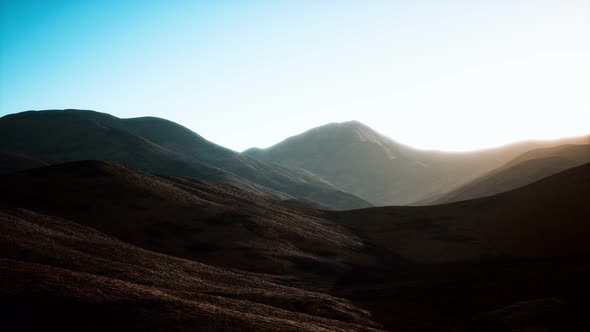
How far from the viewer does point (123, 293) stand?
21.0 meters

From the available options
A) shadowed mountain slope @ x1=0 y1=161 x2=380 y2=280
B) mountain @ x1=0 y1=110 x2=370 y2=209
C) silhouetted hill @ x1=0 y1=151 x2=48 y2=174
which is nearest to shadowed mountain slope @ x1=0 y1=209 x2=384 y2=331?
shadowed mountain slope @ x1=0 y1=161 x2=380 y2=280

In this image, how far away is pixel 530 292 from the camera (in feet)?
108

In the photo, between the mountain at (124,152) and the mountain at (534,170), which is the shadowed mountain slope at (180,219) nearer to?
the mountain at (534,170)

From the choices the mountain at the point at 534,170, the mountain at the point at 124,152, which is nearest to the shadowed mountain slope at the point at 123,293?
the mountain at the point at 534,170

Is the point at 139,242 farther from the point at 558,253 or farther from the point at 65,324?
the point at 558,253

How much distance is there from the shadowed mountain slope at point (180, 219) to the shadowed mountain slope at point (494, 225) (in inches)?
336

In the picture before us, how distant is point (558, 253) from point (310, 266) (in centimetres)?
2821

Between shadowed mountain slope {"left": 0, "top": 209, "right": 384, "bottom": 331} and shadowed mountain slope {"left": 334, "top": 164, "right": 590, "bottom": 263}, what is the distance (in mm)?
30325

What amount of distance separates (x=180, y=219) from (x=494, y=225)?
1757 inches

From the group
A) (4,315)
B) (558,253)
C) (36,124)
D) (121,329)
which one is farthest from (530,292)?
(36,124)

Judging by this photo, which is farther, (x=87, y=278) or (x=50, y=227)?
(x=50, y=227)

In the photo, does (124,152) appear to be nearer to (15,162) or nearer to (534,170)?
(15,162)

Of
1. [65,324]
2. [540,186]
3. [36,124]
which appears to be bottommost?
[65,324]

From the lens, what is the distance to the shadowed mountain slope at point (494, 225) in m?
55.1
